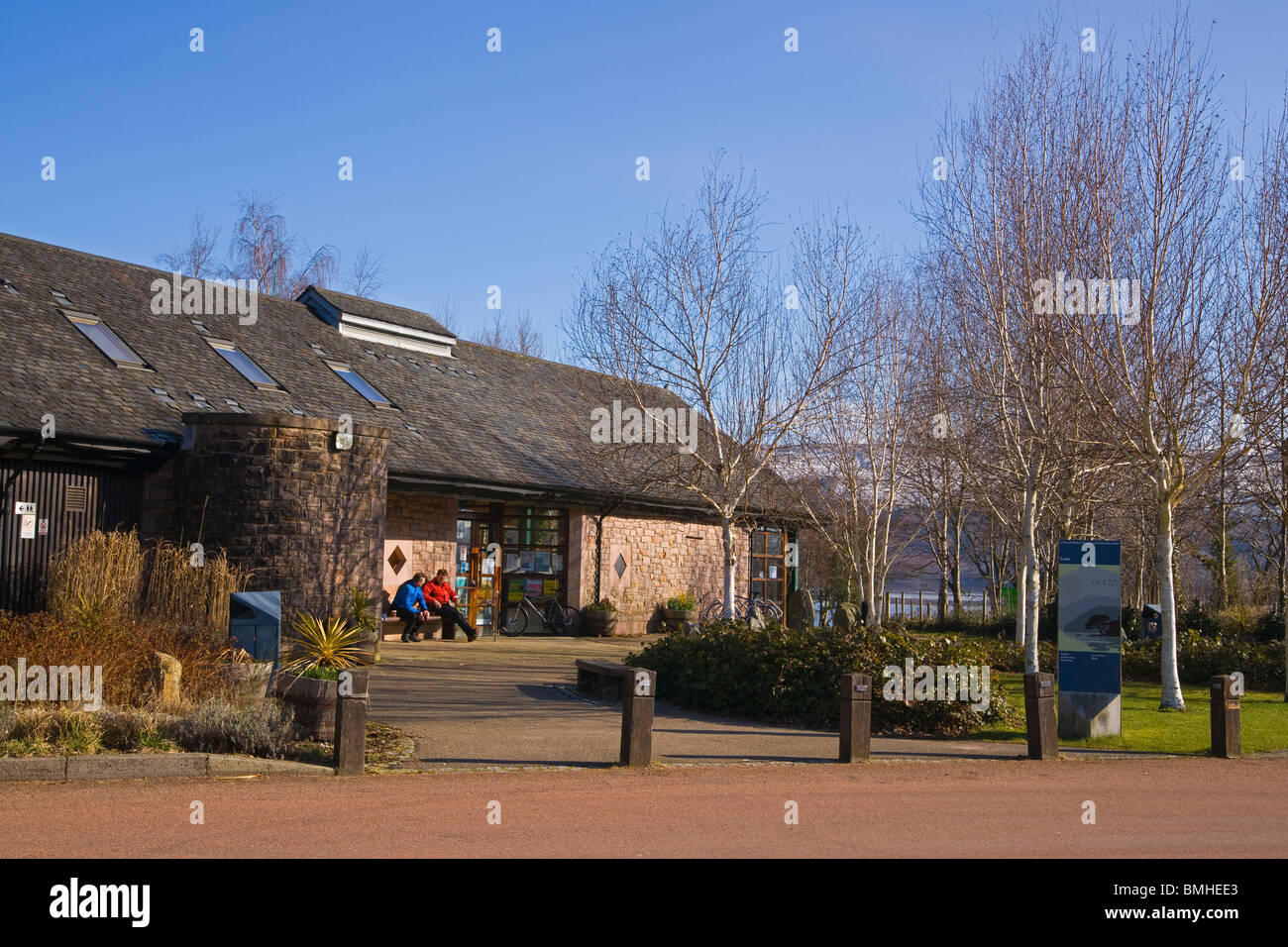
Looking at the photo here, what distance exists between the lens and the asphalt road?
6512 millimetres

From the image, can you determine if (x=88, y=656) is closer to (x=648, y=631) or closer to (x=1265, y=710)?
(x=1265, y=710)

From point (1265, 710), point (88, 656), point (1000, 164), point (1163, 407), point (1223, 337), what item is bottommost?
point (1265, 710)

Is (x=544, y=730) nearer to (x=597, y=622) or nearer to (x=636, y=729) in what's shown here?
(x=636, y=729)

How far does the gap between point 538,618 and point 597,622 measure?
1.21 meters

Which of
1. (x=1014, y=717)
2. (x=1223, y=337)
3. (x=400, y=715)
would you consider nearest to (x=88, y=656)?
(x=400, y=715)

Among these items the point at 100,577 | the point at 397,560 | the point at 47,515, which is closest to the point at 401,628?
the point at 397,560

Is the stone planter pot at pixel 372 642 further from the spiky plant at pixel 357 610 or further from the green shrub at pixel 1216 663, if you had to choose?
the green shrub at pixel 1216 663

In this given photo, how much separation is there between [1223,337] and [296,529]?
41.1 feet

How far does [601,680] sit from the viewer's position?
1433 cm

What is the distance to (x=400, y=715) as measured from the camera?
11.9 metres

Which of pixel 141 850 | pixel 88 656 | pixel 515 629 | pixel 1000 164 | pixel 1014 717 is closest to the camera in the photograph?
pixel 141 850

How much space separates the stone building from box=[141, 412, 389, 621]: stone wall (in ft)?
0.09

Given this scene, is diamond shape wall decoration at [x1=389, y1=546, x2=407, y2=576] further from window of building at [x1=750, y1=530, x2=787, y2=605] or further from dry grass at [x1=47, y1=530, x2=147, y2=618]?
window of building at [x1=750, y1=530, x2=787, y2=605]
